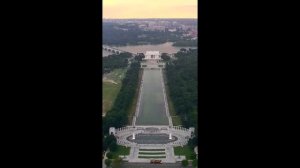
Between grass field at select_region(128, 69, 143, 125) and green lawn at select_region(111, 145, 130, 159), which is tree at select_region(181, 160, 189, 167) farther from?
grass field at select_region(128, 69, 143, 125)

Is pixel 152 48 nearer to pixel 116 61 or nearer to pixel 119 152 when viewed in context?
pixel 116 61

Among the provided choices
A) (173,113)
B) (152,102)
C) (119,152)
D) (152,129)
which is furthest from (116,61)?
(119,152)

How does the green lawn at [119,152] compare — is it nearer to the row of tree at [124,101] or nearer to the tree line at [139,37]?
the row of tree at [124,101]

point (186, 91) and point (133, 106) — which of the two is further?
point (133, 106)

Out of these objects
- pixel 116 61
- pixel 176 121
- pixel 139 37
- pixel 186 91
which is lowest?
pixel 176 121

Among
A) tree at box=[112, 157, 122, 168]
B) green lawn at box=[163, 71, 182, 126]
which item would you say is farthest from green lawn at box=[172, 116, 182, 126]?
tree at box=[112, 157, 122, 168]

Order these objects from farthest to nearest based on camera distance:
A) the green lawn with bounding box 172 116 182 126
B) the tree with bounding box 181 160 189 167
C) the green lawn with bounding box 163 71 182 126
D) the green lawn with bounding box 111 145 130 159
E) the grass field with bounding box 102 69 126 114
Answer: the green lawn with bounding box 163 71 182 126 → the green lawn with bounding box 172 116 182 126 → the grass field with bounding box 102 69 126 114 → the tree with bounding box 181 160 189 167 → the green lawn with bounding box 111 145 130 159
